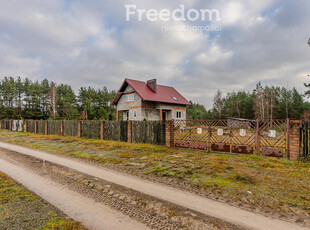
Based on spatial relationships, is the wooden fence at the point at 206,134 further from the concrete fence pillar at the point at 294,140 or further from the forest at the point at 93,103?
the forest at the point at 93,103

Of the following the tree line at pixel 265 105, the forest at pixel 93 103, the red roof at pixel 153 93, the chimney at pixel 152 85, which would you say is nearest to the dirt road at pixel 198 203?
the red roof at pixel 153 93

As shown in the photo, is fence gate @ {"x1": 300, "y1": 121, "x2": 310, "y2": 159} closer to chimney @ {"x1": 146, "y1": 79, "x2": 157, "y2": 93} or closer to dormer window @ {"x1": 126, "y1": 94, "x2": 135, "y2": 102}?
dormer window @ {"x1": 126, "y1": 94, "x2": 135, "y2": 102}

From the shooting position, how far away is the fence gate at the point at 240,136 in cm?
770

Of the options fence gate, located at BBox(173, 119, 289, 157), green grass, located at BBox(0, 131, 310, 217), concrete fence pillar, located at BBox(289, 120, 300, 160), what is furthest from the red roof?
concrete fence pillar, located at BBox(289, 120, 300, 160)

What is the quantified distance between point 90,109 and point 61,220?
175 feet

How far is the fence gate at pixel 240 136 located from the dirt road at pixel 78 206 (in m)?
6.28

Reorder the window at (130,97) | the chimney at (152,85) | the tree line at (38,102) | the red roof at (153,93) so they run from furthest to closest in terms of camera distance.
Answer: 1. the tree line at (38,102)
2. the chimney at (152,85)
3. the window at (130,97)
4. the red roof at (153,93)

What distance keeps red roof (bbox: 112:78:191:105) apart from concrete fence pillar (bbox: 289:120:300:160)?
1692 centimetres

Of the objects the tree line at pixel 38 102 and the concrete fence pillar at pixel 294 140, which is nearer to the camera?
the concrete fence pillar at pixel 294 140

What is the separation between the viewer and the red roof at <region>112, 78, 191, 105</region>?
23484mm

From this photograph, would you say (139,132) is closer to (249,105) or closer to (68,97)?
(249,105)

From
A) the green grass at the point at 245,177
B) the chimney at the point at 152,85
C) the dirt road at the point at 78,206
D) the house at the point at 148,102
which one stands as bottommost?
the green grass at the point at 245,177

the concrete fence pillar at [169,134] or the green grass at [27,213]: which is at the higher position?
the concrete fence pillar at [169,134]

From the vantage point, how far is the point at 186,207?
3648mm
